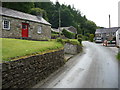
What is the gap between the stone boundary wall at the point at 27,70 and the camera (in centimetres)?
559

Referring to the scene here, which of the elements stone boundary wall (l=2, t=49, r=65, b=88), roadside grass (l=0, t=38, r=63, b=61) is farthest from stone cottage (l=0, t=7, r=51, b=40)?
stone boundary wall (l=2, t=49, r=65, b=88)

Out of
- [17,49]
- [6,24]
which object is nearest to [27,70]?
[17,49]

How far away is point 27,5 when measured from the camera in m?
33.7

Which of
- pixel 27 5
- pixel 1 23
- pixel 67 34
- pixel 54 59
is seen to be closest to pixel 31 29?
pixel 1 23

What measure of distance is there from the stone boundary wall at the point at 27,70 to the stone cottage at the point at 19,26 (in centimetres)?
978

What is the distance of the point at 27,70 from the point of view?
270 inches

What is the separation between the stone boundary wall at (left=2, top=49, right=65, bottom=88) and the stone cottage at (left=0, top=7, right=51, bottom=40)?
385 inches

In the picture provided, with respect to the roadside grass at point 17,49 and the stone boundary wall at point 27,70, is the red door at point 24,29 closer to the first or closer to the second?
the roadside grass at point 17,49

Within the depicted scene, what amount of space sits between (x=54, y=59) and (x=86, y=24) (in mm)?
86429

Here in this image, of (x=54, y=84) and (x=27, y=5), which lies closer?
(x=54, y=84)

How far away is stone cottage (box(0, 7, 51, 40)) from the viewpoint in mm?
16016

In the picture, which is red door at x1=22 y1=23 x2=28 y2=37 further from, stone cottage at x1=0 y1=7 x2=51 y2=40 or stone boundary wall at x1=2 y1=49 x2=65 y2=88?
stone boundary wall at x1=2 y1=49 x2=65 y2=88

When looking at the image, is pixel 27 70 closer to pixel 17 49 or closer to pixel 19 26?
pixel 17 49

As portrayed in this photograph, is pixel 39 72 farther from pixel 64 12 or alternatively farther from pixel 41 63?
pixel 64 12
